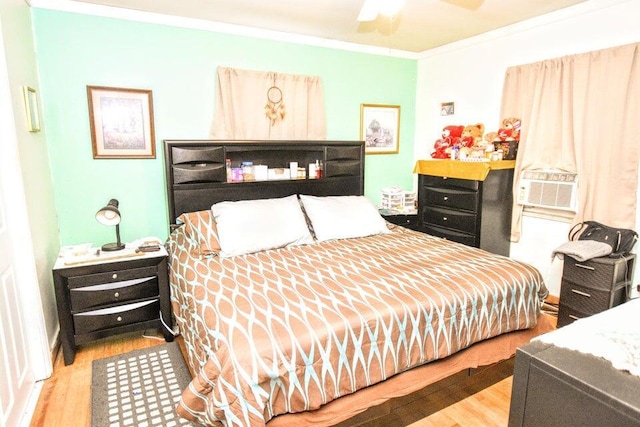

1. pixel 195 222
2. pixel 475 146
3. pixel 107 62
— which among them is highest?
pixel 107 62

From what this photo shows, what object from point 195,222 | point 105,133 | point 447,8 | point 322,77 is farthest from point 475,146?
point 105,133

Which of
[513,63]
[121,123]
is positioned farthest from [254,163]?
[513,63]

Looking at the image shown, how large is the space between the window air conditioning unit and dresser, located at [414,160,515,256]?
0.50 ft

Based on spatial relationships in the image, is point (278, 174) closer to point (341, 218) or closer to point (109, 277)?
point (341, 218)

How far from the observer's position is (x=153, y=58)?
297 cm

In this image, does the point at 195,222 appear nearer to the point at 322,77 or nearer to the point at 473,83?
the point at 322,77

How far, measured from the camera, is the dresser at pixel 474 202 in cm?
334

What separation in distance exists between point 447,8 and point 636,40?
4.23 ft

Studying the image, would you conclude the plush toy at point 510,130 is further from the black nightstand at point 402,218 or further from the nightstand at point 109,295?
the nightstand at point 109,295

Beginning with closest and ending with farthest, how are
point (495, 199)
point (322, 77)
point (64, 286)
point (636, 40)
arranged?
1. point (64, 286)
2. point (636, 40)
3. point (495, 199)
4. point (322, 77)

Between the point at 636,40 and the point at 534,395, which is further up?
the point at 636,40

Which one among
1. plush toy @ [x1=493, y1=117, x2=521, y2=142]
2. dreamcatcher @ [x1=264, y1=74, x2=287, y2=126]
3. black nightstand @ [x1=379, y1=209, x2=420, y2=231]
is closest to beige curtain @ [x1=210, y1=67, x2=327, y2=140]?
dreamcatcher @ [x1=264, y1=74, x2=287, y2=126]

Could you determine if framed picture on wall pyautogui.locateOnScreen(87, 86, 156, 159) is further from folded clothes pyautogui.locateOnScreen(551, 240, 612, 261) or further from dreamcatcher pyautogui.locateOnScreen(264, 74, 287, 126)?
folded clothes pyautogui.locateOnScreen(551, 240, 612, 261)

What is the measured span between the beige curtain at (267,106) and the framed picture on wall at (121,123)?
0.53 m
